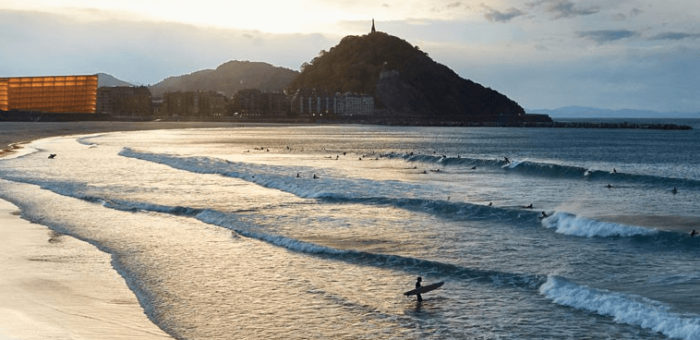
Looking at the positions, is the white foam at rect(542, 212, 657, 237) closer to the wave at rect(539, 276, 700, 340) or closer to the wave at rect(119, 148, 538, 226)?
the wave at rect(119, 148, 538, 226)

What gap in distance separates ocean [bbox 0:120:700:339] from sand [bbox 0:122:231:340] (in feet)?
1.68

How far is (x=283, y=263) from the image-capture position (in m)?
18.5

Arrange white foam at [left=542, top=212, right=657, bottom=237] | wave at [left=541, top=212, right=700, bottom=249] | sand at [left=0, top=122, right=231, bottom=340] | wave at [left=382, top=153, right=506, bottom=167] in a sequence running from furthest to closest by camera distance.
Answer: wave at [left=382, top=153, right=506, bottom=167] → white foam at [left=542, top=212, right=657, bottom=237] → wave at [left=541, top=212, right=700, bottom=249] → sand at [left=0, top=122, right=231, bottom=340]

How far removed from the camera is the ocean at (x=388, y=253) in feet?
43.4

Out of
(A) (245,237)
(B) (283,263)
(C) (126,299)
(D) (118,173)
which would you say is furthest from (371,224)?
(D) (118,173)

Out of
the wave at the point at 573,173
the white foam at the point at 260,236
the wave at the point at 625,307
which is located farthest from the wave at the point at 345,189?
the wave at the point at 573,173

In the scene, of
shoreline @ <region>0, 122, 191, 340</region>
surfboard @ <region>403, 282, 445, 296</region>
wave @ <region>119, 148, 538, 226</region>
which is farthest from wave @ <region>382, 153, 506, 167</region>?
surfboard @ <region>403, 282, 445, 296</region>

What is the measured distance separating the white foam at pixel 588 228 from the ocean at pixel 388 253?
0.09 meters

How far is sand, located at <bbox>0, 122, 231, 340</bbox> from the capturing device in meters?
12.6

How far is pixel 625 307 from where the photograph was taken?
44.7ft

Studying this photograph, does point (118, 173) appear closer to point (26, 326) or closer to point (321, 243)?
point (321, 243)

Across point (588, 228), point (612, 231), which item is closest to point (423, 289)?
point (588, 228)

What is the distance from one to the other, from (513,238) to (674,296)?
7566 millimetres

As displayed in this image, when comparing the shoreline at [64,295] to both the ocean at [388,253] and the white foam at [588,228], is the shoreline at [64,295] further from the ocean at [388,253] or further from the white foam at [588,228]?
the white foam at [588,228]
